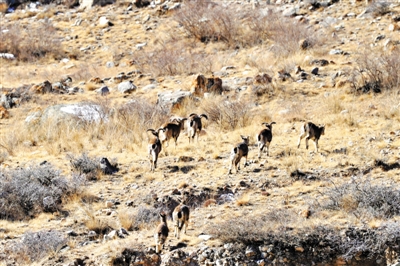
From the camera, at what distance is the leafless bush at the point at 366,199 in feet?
30.1

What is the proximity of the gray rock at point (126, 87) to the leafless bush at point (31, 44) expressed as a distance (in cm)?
715

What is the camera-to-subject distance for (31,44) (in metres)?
26.0

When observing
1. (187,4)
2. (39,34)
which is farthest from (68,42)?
(187,4)

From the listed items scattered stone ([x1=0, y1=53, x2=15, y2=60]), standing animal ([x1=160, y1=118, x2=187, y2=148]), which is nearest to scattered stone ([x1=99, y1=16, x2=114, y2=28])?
scattered stone ([x1=0, y1=53, x2=15, y2=60])

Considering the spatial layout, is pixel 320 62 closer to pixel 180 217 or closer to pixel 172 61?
pixel 172 61

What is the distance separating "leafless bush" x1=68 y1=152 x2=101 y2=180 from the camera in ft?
39.0

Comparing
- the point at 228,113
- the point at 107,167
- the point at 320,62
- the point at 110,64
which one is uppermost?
the point at 320,62

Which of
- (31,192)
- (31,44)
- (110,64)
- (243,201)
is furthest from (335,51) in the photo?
(31,44)

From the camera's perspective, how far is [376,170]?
35.9 ft

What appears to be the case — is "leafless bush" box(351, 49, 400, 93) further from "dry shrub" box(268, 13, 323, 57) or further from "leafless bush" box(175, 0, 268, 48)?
"leafless bush" box(175, 0, 268, 48)

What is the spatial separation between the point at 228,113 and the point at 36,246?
7.29 m

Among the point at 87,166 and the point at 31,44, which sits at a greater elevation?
the point at 87,166

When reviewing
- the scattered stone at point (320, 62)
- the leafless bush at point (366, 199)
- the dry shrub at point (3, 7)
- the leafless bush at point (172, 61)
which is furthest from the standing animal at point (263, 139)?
the dry shrub at point (3, 7)

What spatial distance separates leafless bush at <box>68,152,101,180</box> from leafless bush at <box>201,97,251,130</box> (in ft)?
12.6
